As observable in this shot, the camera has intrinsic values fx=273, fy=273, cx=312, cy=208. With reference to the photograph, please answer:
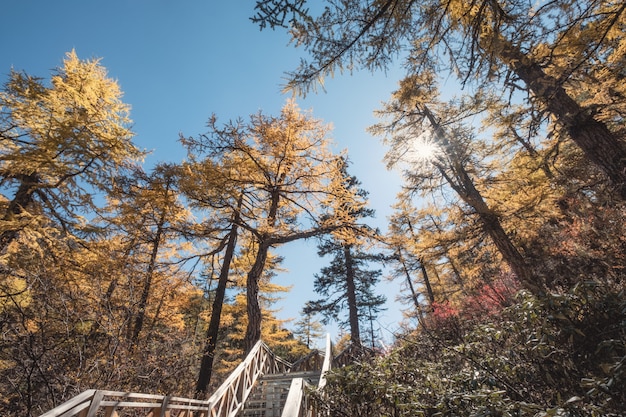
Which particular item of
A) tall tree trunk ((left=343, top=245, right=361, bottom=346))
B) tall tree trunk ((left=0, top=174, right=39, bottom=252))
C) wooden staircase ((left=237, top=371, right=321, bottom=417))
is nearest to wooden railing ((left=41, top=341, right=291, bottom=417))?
wooden staircase ((left=237, top=371, right=321, bottom=417))

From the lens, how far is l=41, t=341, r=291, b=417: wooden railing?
2690mm

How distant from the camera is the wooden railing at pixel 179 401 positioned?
2690mm

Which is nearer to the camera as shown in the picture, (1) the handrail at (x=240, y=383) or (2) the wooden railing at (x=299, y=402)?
(2) the wooden railing at (x=299, y=402)

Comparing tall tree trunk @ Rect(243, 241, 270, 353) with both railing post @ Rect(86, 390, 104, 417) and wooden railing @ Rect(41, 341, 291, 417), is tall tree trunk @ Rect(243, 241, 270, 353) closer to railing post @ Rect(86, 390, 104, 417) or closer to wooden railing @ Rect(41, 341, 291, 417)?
wooden railing @ Rect(41, 341, 291, 417)

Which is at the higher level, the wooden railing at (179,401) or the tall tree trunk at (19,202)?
the tall tree trunk at (19,202)

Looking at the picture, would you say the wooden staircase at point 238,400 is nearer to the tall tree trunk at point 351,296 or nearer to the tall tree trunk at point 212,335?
the tall tree trunk at point 212,335

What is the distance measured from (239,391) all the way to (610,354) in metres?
6.71

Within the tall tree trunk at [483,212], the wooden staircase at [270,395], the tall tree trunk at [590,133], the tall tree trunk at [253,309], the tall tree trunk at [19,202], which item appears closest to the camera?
the tall tree trunk at [590,133]

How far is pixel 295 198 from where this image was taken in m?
10.1

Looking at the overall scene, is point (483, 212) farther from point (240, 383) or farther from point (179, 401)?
point (179, 401)

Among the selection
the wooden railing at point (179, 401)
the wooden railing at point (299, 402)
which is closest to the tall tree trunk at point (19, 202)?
the wooden railing at point (179, 401)

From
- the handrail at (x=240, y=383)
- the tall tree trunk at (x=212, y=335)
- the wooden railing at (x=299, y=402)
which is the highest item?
the tall tree trunk at (x=212, y=335)

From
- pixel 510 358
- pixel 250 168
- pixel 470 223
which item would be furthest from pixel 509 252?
pixel 250 168

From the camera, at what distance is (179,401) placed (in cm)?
428
